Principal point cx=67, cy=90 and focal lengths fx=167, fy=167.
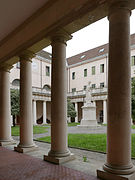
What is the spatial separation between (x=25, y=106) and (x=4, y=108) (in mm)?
2976

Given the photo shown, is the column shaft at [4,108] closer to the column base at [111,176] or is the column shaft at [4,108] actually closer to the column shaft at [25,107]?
the column shaft at [25,107]

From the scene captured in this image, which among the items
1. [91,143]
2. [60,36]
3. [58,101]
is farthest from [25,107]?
[91,143]

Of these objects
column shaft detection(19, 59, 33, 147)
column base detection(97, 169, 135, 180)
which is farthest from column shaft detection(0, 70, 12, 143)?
column base detection(97, 169, 135, 180)

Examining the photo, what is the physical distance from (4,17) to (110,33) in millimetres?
5017

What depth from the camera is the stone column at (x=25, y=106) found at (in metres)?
9.03

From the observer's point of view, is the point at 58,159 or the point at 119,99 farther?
the point at 58,159

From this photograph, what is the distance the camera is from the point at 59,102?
7066 mm

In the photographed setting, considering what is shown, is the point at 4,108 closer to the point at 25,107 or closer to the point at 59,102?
the point at 25,107

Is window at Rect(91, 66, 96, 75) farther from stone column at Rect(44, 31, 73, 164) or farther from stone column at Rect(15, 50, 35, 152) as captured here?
stone column at Rect(44, 31, 73, 164)

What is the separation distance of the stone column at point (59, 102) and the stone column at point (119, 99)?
87.0 inches

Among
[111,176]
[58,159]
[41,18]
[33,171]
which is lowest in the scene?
[33,171]


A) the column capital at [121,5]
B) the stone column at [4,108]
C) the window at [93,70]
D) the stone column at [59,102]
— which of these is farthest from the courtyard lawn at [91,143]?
the window at [93,70]

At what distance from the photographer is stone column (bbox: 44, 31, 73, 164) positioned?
6992mm

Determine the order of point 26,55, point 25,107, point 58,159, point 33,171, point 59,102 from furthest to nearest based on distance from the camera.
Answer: point 26,55
point 25,107
point 59,102
point 58,159
point 33,171
